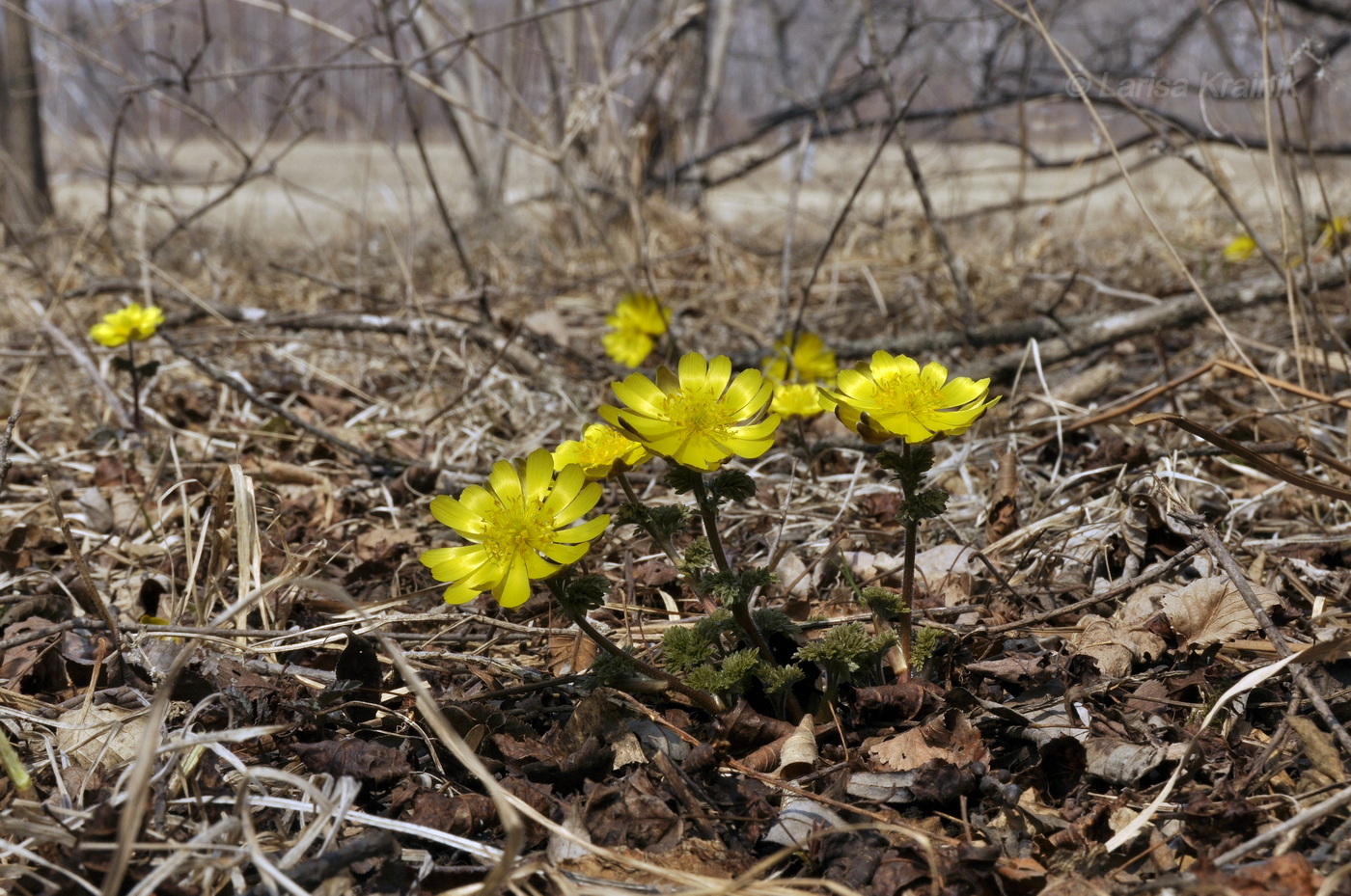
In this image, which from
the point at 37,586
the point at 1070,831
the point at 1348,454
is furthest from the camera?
the point at 1348,454

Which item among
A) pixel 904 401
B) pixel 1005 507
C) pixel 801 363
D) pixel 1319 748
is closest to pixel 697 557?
pixel 904 401

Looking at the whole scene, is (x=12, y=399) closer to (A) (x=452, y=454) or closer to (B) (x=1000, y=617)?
(A) (x=452, y=454)

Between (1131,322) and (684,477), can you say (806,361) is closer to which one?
(1131,322)

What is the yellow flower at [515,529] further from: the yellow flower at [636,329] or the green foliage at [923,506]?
the yellow flower at [636,329]

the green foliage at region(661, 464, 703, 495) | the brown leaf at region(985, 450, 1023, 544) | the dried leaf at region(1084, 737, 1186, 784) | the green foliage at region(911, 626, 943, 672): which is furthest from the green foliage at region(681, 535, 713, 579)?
the brown leaf at region(985, 450, 1023, 544)

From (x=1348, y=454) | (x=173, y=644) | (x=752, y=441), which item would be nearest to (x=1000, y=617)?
(x=752, y=441)

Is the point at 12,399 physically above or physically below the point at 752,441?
below
